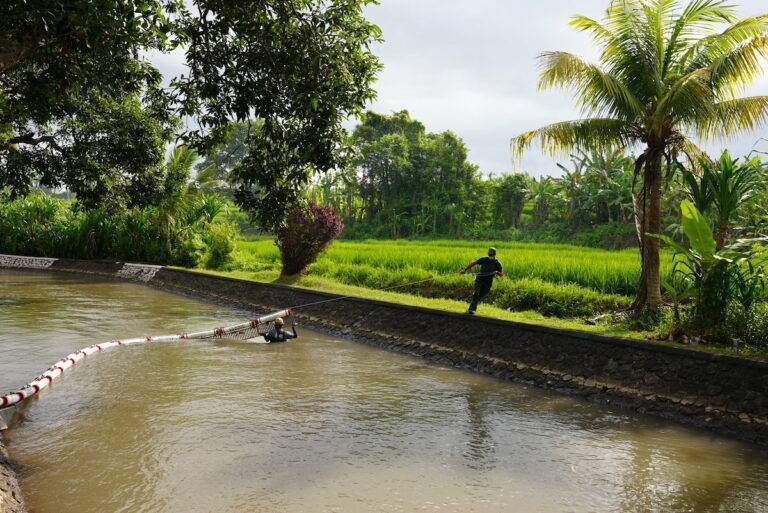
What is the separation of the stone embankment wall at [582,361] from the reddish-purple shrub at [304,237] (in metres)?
4.16

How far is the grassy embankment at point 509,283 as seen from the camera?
11.8 meters

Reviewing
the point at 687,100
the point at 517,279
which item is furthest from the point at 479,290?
the point at 687,100

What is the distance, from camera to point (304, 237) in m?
19.1

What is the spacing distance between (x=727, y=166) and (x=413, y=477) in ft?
22.4

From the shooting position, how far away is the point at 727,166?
9.05 meters

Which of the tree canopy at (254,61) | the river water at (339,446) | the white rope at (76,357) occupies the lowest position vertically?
the river water at (339,446)

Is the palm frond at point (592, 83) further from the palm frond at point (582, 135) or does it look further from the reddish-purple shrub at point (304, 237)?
the reddish-purple shrub at point (304, 237)

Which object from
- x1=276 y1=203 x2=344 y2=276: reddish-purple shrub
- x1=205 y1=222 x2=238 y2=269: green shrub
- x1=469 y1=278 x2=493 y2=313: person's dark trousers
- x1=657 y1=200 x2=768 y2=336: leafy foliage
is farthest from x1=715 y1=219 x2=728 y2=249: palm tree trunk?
x1=205 y1=222 x2=238 y2=269: green shrub

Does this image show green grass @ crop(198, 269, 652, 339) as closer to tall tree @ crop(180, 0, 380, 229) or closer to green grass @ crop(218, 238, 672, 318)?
green grass @ crop(218, 238, 672, 318)

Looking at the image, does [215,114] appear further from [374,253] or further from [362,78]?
[374,253]

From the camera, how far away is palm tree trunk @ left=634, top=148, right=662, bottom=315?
10656 millimetres

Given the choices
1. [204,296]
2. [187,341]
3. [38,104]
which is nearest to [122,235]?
[204,296]

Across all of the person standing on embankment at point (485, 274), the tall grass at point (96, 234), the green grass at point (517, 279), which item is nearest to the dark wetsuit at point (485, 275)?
the person standing on embankment at point (485, 274)

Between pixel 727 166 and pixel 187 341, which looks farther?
pixel 187 341
